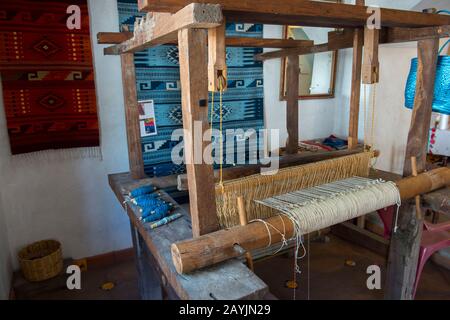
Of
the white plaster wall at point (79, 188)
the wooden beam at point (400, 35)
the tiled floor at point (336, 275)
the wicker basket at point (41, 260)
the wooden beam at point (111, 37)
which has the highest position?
the wooden beam at point (111, 37)

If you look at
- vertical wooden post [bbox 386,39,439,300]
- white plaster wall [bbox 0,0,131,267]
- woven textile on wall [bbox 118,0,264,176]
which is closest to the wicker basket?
white plaster wall [bbox 0,0,131,267]

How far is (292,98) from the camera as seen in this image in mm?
2545

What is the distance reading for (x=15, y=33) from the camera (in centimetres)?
230

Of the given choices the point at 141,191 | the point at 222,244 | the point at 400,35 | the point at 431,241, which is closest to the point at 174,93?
the point at 141,191

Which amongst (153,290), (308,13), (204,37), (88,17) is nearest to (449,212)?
(308,13)

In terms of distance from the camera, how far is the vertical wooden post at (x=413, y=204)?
1664 mm

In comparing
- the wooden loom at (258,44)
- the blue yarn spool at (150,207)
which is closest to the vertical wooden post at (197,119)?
the wooden loom at (258,44)

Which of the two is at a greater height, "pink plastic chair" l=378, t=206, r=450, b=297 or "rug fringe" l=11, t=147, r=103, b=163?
"rug fringe" l=11, t=147, r=103, b=163

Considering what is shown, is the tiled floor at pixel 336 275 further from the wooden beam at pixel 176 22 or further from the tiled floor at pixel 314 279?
the wooden beam at pixel 176 22

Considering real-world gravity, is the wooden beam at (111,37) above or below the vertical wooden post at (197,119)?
above

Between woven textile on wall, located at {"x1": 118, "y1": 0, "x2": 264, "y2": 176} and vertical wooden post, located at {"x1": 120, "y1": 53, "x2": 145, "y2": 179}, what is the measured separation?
23.4 inches

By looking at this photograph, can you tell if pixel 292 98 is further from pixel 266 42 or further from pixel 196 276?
pixel 196 276

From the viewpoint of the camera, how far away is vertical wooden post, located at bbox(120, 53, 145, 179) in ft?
6.40

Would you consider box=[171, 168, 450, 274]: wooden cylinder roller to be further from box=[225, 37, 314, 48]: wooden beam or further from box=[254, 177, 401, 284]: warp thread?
box=[225, 37, 314, 48]: wooden beam
